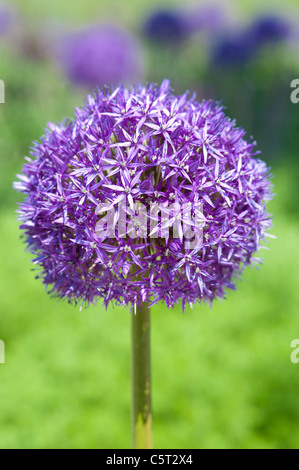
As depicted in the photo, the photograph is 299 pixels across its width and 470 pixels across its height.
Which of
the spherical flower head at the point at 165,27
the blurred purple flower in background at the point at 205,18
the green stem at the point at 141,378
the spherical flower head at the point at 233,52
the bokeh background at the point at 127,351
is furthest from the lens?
the blurred purple flower in background at the point at 205,18

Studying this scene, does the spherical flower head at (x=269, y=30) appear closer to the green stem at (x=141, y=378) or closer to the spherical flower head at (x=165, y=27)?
the spherical flower head at (x=165, y=27)

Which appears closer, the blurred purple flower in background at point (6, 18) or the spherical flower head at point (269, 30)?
the spherical flower head at point (269, 30)

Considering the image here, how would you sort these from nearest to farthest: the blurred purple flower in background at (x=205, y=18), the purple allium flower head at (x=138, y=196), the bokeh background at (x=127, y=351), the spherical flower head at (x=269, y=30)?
1. the purple allium flower head at (x=138, y=196)
2. the bokeh background at (x=127, y=351)
3. the spherical flower head at (x=269, y=30)
4. the blurred purple flower in background at (x=205, y=18)

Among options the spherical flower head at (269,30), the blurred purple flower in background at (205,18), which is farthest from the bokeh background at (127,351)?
the spherical flower head at (269,30)

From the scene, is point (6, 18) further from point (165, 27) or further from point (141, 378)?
point (141, 378)

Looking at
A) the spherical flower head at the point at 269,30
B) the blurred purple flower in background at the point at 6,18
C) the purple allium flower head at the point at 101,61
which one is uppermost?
the blurred purple flower in background at the point at 6,18

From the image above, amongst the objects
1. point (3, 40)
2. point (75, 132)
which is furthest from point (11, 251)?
point (3, 40)

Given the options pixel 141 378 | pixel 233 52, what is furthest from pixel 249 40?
pixel 141 378

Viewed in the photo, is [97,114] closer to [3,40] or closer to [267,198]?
[267,198]
